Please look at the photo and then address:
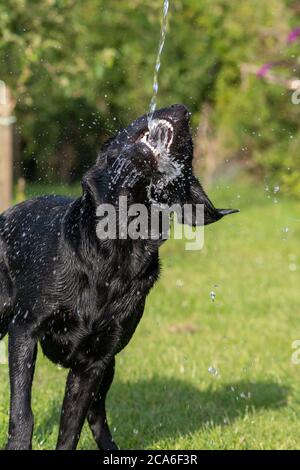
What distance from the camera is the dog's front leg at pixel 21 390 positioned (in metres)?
3.90

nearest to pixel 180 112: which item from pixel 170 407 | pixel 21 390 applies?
pixel 21 390

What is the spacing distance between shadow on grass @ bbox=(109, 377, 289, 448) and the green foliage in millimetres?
6136

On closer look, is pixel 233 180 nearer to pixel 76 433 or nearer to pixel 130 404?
pixel 130 404

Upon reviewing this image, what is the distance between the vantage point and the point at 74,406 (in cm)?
414

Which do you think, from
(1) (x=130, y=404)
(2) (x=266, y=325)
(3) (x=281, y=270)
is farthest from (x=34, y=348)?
(3) (x=281, y=270)

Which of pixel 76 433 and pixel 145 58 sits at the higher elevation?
pixel 145 58

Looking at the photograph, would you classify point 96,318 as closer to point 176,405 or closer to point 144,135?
point 144,135

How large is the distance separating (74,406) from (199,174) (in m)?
4.14

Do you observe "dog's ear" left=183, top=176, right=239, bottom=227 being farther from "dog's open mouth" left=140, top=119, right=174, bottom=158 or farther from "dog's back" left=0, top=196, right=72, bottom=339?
"dog's back" left=0, top=196, right=72, bottom=339

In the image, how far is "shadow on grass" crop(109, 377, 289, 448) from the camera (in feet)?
16.6

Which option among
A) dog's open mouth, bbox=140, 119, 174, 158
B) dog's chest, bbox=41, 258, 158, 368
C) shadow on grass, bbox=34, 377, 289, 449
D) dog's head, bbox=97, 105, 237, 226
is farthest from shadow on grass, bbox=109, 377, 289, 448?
dog's open mouth, bbox=140, 119, 174, 158

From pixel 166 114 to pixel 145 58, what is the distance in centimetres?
1251

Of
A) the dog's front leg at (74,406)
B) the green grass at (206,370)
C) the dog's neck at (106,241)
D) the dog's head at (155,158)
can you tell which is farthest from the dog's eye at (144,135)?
the green grass at (206,370)

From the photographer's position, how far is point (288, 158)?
1783 cm
